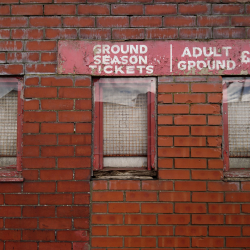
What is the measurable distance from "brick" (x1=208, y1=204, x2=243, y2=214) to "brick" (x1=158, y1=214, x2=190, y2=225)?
251 mm

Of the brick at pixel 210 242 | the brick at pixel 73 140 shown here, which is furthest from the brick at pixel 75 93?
the brick at pixel 210 242

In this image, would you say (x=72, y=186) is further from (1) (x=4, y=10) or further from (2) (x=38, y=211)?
(1) (x=4, y=10)

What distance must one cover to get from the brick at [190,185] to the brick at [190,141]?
38 cm

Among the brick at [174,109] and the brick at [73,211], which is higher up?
the brick at [174,109]

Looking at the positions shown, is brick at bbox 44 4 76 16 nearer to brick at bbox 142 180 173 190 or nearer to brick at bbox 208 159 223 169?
brick at bbox 142 180 173 190

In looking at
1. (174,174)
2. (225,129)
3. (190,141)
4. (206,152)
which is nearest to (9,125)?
(174,174)

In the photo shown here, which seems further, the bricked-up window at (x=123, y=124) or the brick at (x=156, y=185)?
the bricked-up window at (x=123, y=124)

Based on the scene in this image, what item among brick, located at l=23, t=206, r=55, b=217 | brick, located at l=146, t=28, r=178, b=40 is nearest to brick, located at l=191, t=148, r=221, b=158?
brick, located at l=146, t=28, r=178, b=40

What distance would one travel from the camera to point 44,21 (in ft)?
6.64

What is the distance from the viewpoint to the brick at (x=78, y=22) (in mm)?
2012

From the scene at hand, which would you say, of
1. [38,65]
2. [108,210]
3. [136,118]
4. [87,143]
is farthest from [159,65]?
[108,210]

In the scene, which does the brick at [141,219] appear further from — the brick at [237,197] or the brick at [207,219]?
the brick at [237,197]

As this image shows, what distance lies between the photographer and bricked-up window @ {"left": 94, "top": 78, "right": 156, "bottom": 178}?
208 centimetres

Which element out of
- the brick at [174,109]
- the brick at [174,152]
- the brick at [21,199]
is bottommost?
the brick at [21,199]
